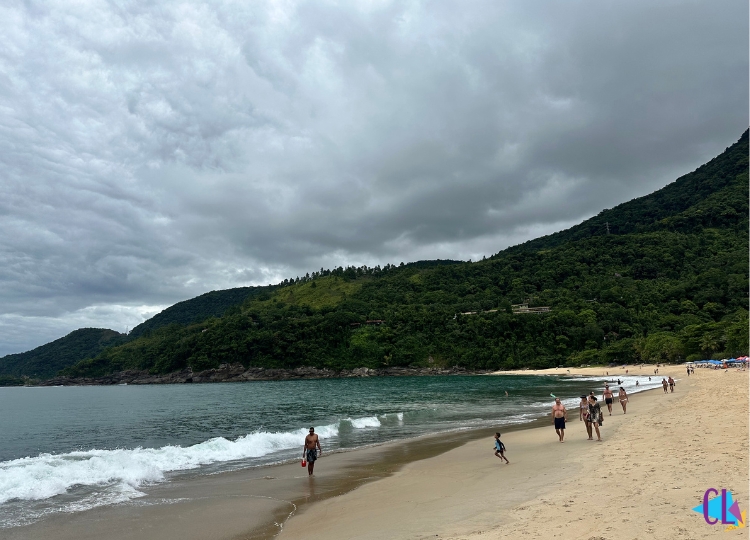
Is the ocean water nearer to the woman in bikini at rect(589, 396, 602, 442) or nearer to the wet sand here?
the wet sand


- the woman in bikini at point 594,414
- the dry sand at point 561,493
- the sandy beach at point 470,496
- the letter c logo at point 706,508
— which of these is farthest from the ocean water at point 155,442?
the letter c logo at point 706,508

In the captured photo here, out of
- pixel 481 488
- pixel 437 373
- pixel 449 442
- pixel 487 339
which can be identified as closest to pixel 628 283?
pixel 487 339

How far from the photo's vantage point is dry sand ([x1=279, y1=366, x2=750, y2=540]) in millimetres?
8047

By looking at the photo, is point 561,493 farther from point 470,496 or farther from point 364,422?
point 364,422

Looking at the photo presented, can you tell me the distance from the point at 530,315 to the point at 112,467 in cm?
13030

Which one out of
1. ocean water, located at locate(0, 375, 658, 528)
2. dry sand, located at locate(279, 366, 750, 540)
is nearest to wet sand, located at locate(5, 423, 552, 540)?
dry sand, located at locate(279, 366, 750, 540)

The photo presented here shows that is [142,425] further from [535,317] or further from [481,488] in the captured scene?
[535,317]

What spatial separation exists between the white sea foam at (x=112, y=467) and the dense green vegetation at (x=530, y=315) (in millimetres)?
97621

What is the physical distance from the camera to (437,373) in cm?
13788

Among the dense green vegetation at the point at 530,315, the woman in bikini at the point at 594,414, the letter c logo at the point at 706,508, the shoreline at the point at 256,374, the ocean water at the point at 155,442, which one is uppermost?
the dense green vegetation at the point at 530,315
